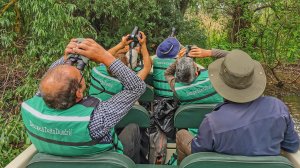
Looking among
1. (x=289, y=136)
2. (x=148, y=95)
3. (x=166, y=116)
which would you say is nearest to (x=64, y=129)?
(x=289, y=136)

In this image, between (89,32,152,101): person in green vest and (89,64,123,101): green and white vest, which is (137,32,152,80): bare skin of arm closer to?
(89,32,152,101): person in green vest

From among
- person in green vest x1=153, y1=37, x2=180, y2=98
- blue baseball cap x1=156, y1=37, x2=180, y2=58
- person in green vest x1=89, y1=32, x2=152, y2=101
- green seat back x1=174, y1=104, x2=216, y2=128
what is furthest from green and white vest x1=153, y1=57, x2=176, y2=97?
green seat back x1=174, y1=104, x2=216, y2=128

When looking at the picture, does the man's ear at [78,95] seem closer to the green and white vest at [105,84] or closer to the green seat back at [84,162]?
the green seat back at [84,162]

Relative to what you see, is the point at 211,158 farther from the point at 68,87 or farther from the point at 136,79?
the point at 68,87

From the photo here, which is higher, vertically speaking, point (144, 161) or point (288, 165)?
point (288, 165)

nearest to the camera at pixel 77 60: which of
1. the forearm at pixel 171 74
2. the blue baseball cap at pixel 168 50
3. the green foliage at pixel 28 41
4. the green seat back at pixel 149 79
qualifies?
the forearm at pixel 171 74

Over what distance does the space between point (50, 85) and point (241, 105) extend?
36.6 inches

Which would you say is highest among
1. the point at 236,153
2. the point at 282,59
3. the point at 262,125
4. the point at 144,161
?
the point at 262,125

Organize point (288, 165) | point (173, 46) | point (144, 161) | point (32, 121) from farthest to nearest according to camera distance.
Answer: point (173, 46), point (144, 161), point (32, 121), point (288, 165)

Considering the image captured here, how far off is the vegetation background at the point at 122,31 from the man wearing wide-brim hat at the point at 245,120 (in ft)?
6.66

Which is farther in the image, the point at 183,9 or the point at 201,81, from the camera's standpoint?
the point at 183,9

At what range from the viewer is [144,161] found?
2.76 metres

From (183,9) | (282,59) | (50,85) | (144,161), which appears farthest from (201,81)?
(183,9)

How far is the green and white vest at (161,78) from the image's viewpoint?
381 centimetres
